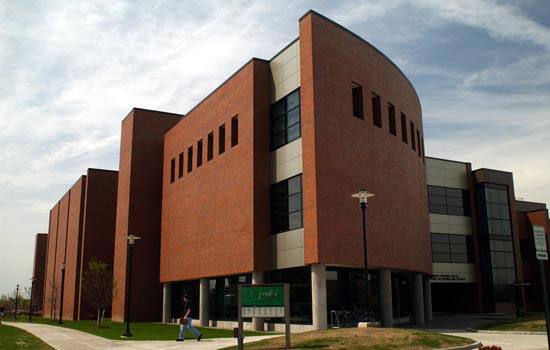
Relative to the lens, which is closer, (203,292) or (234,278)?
(234,278)

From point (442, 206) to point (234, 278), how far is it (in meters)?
24.6

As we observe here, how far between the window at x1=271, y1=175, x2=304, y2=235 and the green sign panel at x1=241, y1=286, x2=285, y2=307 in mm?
12121

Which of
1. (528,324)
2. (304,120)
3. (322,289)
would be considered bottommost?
(528,324)

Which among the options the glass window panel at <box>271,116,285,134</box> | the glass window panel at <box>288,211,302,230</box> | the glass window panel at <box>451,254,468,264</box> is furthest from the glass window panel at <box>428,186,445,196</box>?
the glass window panel at <box>288,211,302,230</box>

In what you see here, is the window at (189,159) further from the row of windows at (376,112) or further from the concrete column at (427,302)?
the concrete column at (427,302)

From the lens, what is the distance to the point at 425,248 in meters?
39.2

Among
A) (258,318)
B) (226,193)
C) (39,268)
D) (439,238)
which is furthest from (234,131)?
(39,268)

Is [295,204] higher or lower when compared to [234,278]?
higher

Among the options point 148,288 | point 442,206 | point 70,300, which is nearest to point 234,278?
point 148,288

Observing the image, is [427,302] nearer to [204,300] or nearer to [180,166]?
[204,300]

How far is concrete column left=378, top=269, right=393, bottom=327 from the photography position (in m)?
31.9

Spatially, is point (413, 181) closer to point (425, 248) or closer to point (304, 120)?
point (425, 248)

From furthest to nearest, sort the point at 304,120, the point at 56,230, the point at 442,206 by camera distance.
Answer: the point at 56,230 < the point at 442,206 < the point at 304,120

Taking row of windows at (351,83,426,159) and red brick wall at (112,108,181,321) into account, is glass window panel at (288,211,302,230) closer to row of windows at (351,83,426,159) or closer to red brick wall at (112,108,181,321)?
row of windows at (351,83,426,159)
